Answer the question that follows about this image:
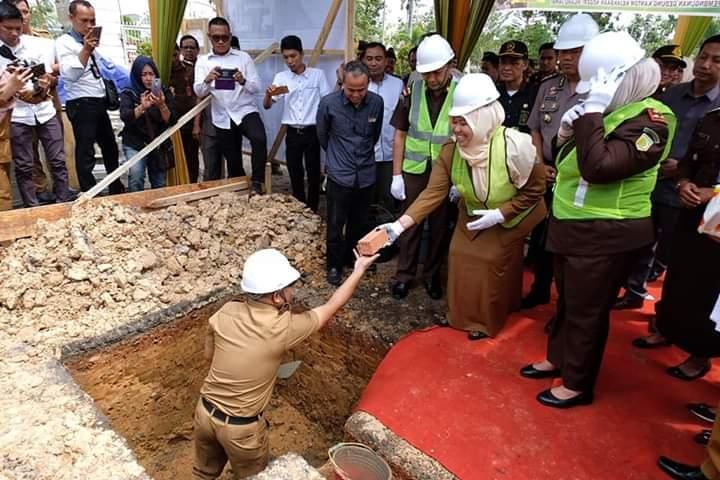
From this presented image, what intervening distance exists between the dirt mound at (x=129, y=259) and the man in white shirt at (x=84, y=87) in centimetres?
77

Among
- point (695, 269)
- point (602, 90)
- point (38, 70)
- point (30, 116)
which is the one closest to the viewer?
point (602, 90)

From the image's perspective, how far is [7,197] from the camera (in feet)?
12.8

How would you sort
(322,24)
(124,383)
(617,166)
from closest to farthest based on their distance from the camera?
(617,166)
(124,383)
(322,24)

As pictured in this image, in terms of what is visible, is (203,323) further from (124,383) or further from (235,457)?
(235,457)

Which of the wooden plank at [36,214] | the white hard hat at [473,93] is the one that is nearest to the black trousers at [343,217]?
the white hard hat at [473,93]

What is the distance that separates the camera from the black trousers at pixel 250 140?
15.1ft

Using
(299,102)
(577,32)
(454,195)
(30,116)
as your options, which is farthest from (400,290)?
(30,116)

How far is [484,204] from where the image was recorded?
260 centimetres

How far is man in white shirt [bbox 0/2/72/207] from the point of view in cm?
364

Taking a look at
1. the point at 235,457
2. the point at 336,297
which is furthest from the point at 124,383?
the point at 336,297

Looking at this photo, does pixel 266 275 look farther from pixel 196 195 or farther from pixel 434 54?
pixel 196 195

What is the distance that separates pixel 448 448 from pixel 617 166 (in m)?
1.34

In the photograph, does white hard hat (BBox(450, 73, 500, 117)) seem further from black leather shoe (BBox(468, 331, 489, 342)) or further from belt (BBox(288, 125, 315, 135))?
belt (BBox(288, 125, 315, 135))

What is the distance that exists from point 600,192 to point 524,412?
1.07 meters
